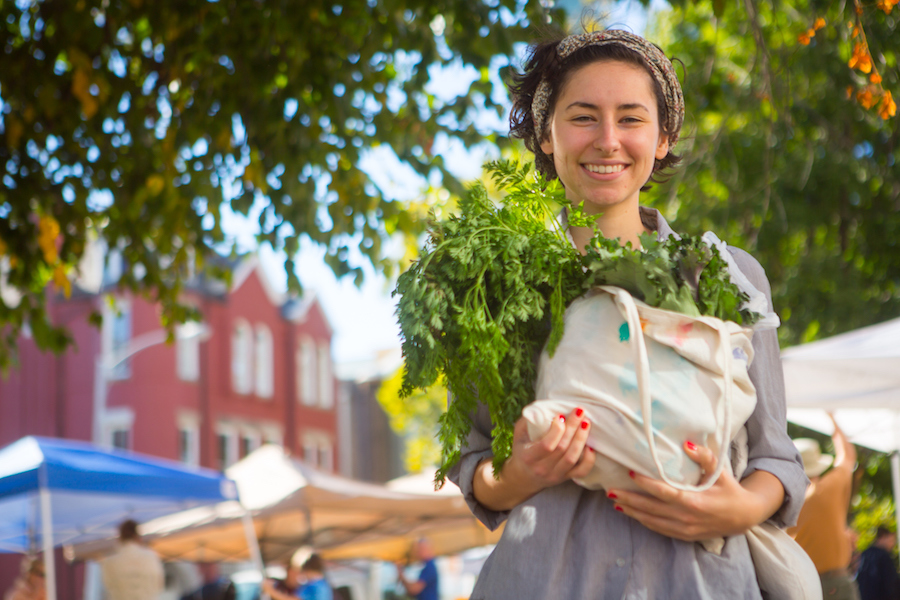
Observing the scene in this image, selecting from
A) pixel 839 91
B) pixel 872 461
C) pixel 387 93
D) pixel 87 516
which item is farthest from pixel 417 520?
pixel 387 93

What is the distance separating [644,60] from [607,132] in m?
0.17

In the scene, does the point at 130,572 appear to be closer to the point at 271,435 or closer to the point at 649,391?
the point at 649,391

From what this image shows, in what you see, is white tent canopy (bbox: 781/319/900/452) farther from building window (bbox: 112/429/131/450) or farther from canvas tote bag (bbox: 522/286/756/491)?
building window (bbox: 112/429/131/450)

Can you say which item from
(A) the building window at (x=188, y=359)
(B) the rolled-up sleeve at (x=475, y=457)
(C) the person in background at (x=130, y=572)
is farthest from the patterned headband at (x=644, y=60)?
(A) the building window at (x=188, y=359)

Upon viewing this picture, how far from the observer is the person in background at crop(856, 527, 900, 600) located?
6.27 meters

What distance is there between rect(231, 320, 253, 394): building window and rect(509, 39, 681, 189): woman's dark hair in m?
29.3

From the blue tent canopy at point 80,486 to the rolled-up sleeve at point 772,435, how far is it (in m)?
6.71

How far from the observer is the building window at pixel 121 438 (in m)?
25.8

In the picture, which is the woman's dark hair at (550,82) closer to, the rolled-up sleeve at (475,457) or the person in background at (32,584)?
the rolled-up sleeve at (475,457)

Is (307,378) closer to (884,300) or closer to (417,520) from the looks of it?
(417,520)

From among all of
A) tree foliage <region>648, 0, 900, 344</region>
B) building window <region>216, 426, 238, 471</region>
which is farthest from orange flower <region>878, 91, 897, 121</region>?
building window <region>216, 426, 238, 471</region>

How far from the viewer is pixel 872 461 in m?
10.2

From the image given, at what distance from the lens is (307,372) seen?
3475 centimetres

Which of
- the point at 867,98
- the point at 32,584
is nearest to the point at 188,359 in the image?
the point at 32,584
